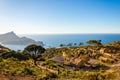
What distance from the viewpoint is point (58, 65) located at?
107ft

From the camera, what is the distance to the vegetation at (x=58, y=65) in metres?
16.3

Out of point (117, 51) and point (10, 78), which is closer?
point (10, 78)

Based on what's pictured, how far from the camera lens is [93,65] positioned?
3741cm

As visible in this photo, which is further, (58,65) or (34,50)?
(34,50)

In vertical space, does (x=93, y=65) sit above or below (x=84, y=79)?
below

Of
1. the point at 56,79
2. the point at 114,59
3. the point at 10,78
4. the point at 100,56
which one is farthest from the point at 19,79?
the point at 100,56

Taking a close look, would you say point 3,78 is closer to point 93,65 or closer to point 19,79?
point 19,79

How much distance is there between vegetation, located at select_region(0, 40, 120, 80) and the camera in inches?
642

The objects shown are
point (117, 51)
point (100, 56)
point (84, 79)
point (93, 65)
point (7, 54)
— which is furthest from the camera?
point (117, 51)

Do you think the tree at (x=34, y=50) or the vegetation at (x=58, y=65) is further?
the tree at (x=34, y=50)

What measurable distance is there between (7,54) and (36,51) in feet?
21.2

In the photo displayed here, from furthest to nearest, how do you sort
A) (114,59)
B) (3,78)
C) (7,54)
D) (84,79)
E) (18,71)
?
(114,59)
(7,54)
(18,71)
(84,79)
(3,78)

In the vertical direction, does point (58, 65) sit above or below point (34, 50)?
below

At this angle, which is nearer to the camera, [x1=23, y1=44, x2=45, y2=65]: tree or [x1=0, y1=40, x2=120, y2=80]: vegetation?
[x1=0, y1=40, x2=120, y2=80]: vegetation
